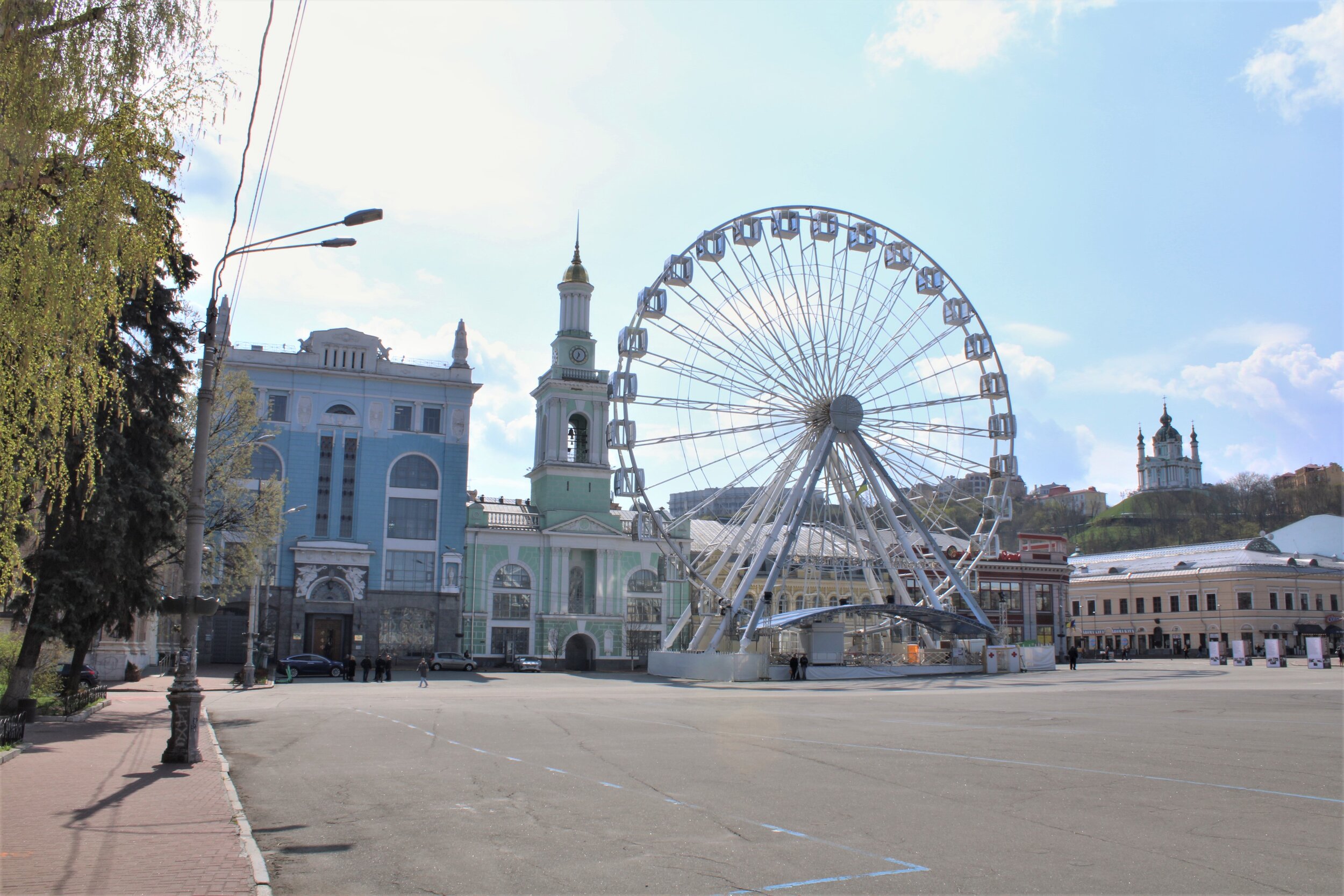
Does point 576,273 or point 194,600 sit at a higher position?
point 576,273

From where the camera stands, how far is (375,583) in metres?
68.4

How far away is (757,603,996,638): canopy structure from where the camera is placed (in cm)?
5153

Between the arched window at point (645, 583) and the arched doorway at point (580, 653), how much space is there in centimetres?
495

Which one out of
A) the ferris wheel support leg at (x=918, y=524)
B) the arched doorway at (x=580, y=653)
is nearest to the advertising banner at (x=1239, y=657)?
A: the ferris wheel support leg at (x=918, y=524)

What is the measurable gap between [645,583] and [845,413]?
2989 cm

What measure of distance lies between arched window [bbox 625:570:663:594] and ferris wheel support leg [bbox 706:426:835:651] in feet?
82.4

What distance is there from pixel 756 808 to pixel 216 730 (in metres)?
16.0

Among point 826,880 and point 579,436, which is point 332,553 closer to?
point 579,436

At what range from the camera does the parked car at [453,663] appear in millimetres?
64375

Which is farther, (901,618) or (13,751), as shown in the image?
(901,618)

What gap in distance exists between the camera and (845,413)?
2013 inches

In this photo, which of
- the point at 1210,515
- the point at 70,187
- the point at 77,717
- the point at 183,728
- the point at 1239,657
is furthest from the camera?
the point at 1210,515

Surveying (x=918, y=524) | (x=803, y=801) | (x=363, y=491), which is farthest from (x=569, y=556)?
(x=803, y=801)

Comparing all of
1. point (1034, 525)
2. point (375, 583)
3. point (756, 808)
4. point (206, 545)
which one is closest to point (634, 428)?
point (206, 545)
